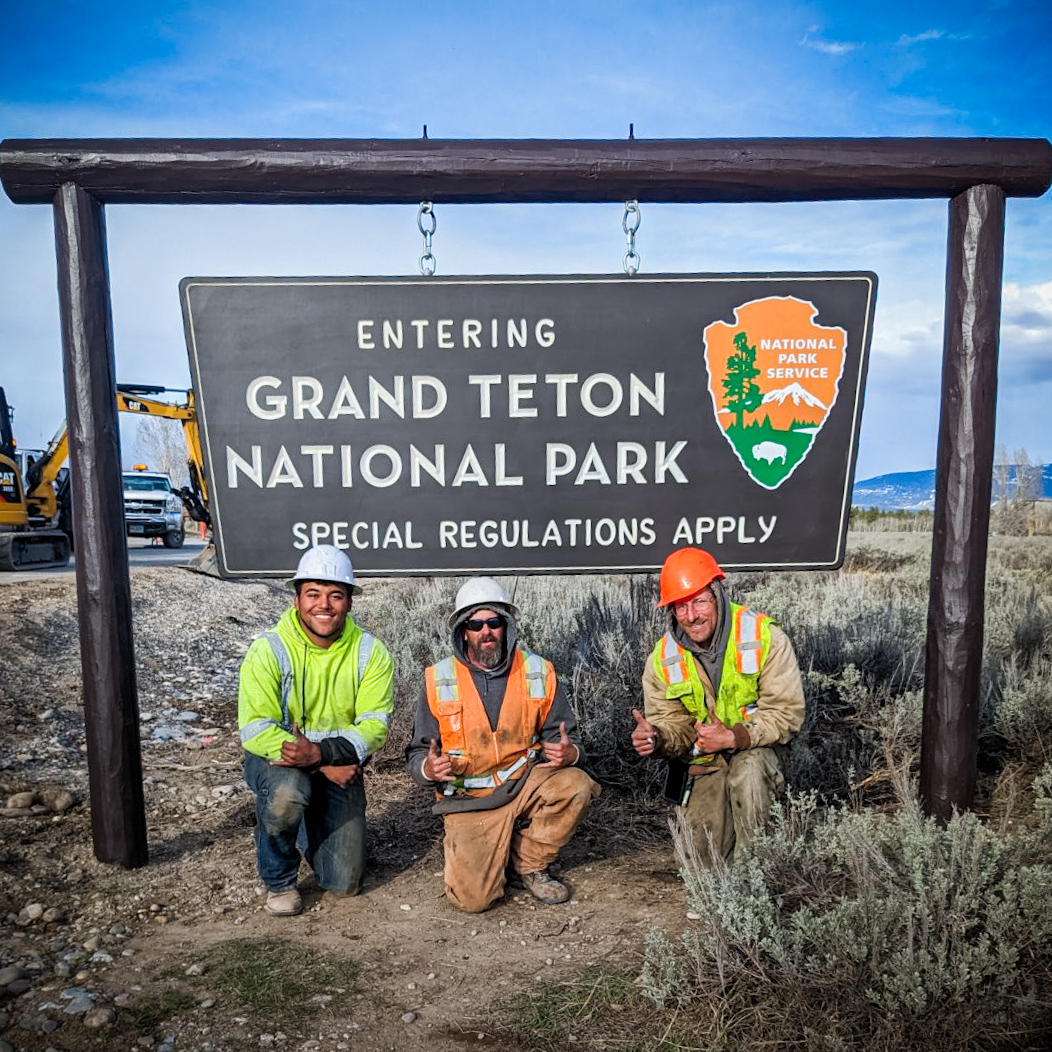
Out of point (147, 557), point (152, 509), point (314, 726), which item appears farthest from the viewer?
point (152, 509)

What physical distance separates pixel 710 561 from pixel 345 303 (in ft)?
6.63

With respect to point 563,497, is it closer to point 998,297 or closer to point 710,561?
point 710,561

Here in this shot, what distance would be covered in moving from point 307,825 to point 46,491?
649 inches

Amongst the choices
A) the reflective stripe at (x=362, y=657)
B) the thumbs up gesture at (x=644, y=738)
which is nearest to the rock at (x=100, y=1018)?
the reflective stripe at (x=362, y=657)

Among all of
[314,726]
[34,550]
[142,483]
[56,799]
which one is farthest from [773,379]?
[142,483]

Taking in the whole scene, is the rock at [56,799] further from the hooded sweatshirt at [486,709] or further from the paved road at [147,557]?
the paved road at [147,557]

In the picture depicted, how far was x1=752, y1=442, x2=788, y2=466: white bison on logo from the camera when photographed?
4301mm

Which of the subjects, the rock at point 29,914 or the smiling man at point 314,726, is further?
the smiling man at point 314,726

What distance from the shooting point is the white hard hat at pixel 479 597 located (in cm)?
402

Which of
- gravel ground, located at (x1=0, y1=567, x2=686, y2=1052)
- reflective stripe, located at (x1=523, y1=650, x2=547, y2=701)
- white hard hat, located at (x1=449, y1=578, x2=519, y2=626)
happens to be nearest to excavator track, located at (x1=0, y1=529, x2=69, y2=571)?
gravel ground, located at (x1=0, y1=567, x2=686, y2=1052)

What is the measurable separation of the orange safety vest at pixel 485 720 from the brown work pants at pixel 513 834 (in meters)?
0.11

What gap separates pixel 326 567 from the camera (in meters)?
4.02

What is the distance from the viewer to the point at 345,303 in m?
4.15

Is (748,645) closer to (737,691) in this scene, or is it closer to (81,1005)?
(737,691)
